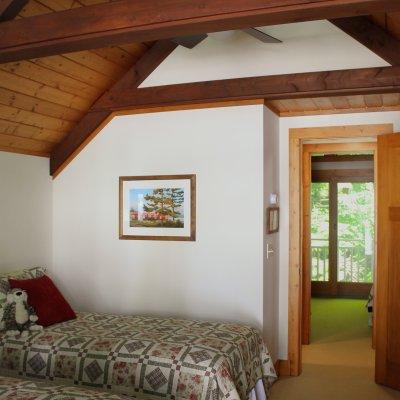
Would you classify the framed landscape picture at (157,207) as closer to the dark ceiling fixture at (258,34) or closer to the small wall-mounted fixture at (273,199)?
the small wall-mounted fixture at (273,199)

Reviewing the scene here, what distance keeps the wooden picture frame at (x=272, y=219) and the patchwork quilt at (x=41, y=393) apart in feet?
6.72

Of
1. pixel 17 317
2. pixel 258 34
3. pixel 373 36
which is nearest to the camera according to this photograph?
pixel 258 34

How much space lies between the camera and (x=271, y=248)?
4.17m

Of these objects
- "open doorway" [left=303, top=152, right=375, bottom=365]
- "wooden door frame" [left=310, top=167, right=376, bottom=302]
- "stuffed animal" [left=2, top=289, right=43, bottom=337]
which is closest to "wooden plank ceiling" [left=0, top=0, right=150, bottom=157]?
"stuffed animal" [left=2, top=289, right=43, bottom=337]

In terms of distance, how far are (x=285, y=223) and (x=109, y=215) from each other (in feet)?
5.15

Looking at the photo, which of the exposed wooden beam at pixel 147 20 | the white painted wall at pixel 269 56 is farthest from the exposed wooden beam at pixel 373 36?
the exposed wooden beam at pixel 147 20

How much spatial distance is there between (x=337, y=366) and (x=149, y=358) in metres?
2.21

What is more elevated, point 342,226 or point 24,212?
point 24,212

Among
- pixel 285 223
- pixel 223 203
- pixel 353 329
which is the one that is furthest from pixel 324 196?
pixel 223 203

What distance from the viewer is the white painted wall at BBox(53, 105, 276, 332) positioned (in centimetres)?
398

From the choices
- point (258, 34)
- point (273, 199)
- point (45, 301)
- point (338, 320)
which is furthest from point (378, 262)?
point (45, 301)

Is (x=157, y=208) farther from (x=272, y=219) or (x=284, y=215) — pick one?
(x=284, y=215)

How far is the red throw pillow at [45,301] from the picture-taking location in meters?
3.59

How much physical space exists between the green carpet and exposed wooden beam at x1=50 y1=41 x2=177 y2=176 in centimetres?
314
